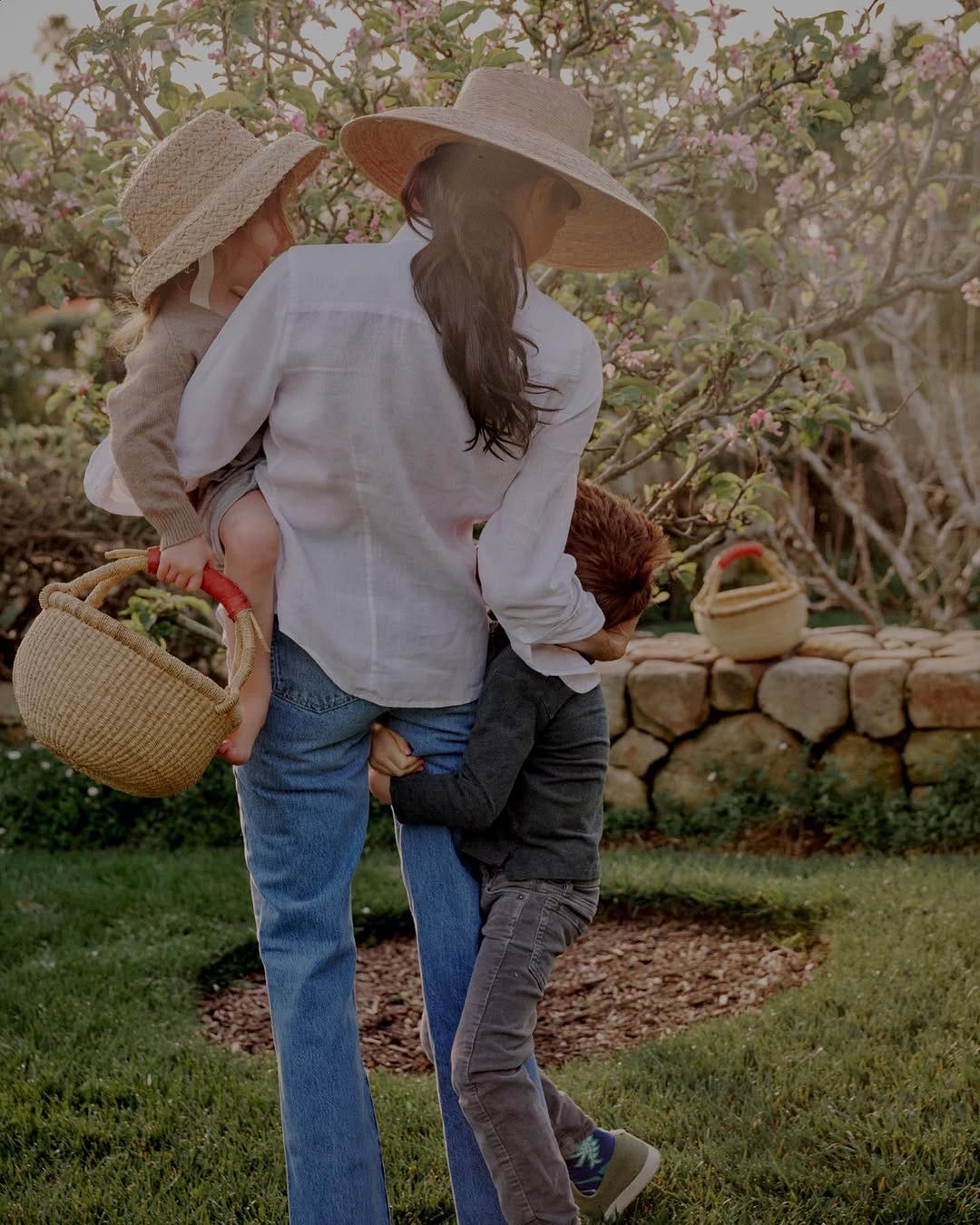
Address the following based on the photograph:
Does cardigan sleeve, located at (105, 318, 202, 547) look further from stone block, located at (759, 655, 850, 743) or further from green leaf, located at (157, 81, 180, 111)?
stone block, located at (759, 655, 850, 743)

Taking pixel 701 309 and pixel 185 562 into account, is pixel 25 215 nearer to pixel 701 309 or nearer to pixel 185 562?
pixel 701 309

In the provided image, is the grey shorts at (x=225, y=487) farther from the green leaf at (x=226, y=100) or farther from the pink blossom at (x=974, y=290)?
the pink blossom at (x=974, y=290)

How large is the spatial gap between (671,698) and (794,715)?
46 centimetres

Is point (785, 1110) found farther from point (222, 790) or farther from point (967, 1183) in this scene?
point (222, 790)

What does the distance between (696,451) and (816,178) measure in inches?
52.9

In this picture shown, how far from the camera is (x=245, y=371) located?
1610mm

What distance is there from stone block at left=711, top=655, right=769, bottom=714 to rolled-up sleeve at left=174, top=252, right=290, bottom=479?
3.47 m

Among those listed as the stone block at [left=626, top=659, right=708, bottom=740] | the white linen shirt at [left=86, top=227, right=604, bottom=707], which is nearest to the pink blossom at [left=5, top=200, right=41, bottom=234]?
the white linen shirt at [left=86, top=227, right=604, bottom=707]

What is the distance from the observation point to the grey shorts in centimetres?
174

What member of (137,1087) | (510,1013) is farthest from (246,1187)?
(510,1013)

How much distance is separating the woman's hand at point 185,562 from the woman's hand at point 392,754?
35 cm

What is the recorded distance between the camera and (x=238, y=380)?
1.61 meters

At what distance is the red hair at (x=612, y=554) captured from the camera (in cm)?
195

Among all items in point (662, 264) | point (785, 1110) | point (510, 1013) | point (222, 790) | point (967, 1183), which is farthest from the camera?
point (222, 790)
